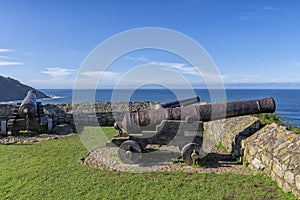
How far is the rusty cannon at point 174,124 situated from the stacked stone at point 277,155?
0.72 meters

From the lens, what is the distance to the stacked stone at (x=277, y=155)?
13.8 ft

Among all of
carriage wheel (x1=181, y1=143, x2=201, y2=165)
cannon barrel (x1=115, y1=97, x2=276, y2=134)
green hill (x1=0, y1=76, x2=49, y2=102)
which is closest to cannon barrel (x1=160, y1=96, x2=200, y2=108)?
cannon barrel (x1=115, y1=97, x2=276, y2=134)

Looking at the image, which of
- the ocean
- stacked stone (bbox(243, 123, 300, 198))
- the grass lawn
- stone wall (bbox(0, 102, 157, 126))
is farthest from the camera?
the ocean

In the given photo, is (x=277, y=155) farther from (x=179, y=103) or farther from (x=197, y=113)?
(x=179, y=103)

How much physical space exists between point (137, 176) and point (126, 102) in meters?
8.83

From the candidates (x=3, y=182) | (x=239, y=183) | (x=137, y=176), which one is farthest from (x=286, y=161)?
(x=3, y=182)

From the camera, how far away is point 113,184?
4820 millimetres

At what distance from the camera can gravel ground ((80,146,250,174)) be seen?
5.70m

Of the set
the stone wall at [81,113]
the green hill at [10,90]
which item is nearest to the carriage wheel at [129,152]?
the stone wall at [81,113]

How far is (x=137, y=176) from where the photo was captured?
5250 millimetres

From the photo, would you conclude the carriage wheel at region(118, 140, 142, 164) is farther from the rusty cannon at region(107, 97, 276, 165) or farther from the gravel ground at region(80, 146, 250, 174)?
the gravel ground at region(80, 146, 250, 174)

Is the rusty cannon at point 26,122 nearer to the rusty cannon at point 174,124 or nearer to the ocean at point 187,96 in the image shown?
the ocean at point 187,96

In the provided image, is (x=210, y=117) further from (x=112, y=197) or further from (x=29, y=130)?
(x=29, y=130)

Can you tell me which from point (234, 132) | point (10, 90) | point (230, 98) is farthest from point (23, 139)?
point (10, 90)
